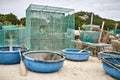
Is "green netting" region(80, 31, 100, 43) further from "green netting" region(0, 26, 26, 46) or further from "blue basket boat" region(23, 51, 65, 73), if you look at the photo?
"blue basket boat" region(23, 51, 65, 73)

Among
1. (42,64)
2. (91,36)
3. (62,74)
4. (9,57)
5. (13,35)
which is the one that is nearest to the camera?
(42,64)

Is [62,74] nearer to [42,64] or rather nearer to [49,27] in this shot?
[42,64]

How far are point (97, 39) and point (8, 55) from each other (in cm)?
578

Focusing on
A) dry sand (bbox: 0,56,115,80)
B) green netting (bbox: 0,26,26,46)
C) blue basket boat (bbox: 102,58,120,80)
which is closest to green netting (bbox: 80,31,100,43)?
dry sand (bbox: 0,56,115,80)

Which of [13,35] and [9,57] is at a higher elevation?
[13,35]

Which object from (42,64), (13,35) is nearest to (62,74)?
(42,64)

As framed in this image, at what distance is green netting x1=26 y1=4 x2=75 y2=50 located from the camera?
342 inches

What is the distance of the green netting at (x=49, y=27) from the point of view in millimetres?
8680

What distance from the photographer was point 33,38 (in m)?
8.68

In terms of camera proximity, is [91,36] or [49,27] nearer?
[49,27]

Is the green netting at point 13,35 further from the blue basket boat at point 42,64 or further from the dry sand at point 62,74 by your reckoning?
the blue basket boat at point 42,64

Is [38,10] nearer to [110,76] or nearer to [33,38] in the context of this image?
[33,38]

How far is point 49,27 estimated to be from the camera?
9078 mm

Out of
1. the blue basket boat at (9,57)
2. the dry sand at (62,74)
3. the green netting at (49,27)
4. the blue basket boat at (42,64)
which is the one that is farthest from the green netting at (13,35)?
the blue basket boat at (42,64)
